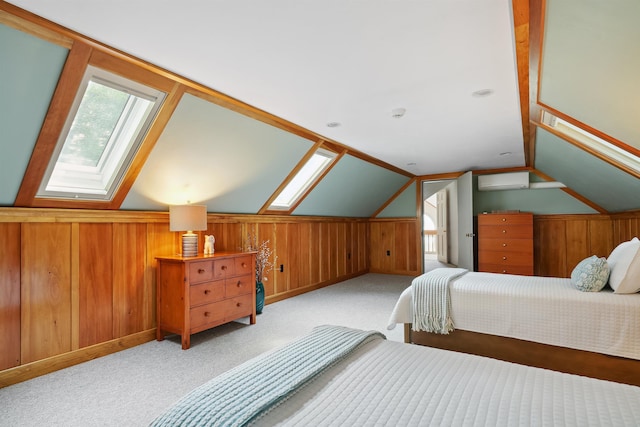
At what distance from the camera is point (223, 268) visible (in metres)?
3.37

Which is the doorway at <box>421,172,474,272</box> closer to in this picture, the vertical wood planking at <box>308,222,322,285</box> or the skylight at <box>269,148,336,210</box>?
the vertical wood planking at <box>308,222,322,285</box>

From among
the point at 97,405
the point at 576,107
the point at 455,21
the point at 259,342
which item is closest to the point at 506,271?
the point at 576,107

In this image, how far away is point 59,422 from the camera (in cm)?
187

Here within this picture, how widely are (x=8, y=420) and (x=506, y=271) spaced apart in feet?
19.0

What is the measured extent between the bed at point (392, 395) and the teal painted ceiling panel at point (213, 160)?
2076 millimetres

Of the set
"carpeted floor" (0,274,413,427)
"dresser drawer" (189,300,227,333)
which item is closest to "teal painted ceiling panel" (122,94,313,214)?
"dresser drawer" (189,300,227,333)

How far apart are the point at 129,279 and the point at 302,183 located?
8.29 feet

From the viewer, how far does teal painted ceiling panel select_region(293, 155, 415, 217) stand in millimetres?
4891

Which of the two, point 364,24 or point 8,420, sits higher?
point 364,24

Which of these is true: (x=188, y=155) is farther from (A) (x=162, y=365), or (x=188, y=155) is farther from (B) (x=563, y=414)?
(B) (x=563, y=414)

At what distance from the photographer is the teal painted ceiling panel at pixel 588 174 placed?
349 cm

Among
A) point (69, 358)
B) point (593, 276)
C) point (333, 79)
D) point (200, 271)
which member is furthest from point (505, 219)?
point (69, 358)

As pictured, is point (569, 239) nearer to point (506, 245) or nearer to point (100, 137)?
point (506, 245)

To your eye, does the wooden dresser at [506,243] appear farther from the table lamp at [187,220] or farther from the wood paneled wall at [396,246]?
the table lamp at [187,220]
